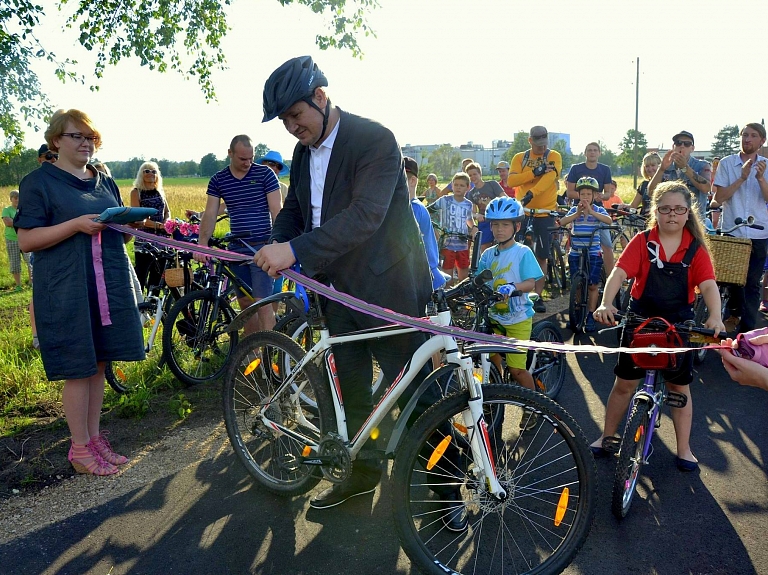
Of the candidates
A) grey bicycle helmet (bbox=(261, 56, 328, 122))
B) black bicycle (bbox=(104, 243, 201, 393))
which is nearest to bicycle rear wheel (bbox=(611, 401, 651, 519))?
grey bicycle helmet (bbox=(261, 56, 328, 122))

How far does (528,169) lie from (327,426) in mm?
6441

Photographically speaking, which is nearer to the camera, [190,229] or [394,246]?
[394,246]

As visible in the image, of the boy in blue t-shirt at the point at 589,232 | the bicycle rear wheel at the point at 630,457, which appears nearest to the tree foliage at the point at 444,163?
the boy in blue t-shirt at the point at 589,232

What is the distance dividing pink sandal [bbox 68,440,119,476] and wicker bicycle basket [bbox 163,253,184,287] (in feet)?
6.71

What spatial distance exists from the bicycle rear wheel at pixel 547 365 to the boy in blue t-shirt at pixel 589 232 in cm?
205

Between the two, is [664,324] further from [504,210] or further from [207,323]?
[207,323]

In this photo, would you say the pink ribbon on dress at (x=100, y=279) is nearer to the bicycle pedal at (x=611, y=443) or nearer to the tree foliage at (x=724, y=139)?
the bicycle pedal at (x=611, y=443)

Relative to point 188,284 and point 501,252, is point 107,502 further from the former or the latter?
point 501,252

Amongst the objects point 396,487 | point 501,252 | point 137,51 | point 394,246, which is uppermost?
point 137,51

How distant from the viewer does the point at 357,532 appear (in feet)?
10.7

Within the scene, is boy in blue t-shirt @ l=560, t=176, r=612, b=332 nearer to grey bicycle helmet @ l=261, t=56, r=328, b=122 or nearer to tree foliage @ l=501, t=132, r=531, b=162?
grey bicycle helmet @ l=261, t=56, r=328, b=122

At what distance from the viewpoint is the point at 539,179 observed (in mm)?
8711

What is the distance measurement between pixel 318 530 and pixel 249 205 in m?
3.31

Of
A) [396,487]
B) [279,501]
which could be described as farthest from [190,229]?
[396,487]
